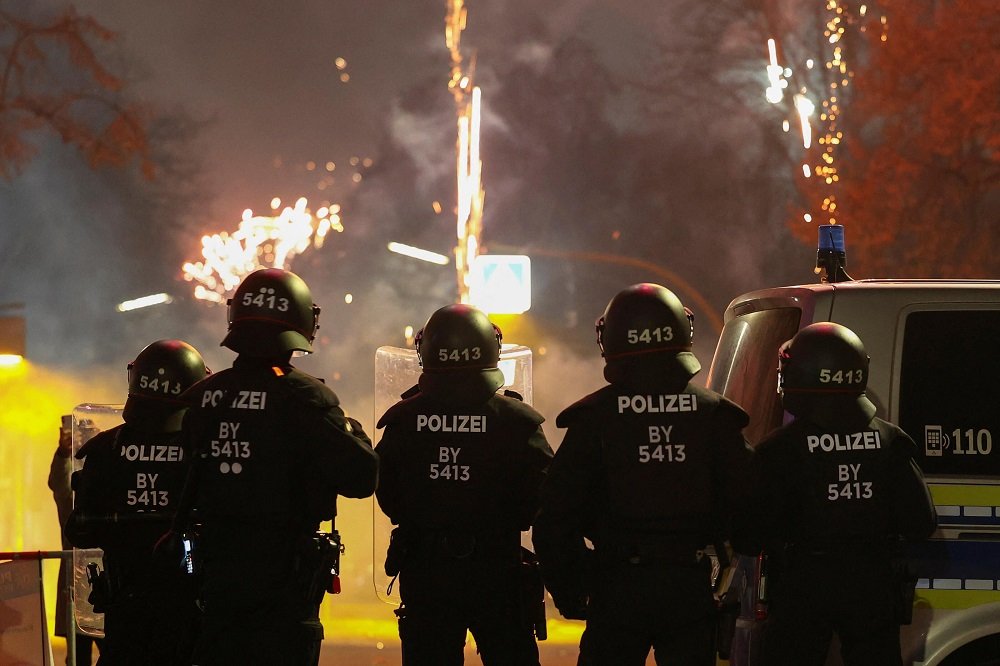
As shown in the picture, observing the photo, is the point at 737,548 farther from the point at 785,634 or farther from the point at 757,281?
the point at 757,281

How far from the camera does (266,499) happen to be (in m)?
4.48

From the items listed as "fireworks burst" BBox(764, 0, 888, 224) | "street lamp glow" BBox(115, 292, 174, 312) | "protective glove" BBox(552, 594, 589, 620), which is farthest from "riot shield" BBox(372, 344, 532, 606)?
"street lamp glow" BBox(115, 292, 174, 312)

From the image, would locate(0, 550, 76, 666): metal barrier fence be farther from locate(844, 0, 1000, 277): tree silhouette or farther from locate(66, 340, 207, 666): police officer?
locate(844, 0, 1000, 277): tree silhouette

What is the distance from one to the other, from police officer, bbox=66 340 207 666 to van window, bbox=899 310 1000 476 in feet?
8.90

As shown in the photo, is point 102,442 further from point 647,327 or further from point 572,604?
point 647,327

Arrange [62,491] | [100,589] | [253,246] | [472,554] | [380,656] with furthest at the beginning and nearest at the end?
[253,246], [380,656], [62,491], [100,589], [472,554]

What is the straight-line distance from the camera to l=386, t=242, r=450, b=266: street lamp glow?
4747 centimetres

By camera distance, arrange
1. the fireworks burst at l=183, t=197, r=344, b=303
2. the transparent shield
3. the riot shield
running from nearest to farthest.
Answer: the transparent shield, the riot shield, the fireworks burst at l=183, t=197, r=344, b=303

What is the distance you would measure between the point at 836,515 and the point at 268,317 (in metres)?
2.07

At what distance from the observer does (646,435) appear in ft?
14.0

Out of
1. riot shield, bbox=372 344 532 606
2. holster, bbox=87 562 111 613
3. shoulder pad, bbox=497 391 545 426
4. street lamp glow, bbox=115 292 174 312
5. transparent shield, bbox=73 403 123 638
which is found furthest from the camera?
street lamp glow, bbox=115 292 174 312

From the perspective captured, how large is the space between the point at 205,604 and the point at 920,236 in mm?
20935

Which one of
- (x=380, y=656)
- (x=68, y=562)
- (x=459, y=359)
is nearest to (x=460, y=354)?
(x=459, y=359)

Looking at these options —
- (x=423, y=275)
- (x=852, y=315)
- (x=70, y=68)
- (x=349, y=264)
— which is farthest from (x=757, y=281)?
(x=852, y=315)
